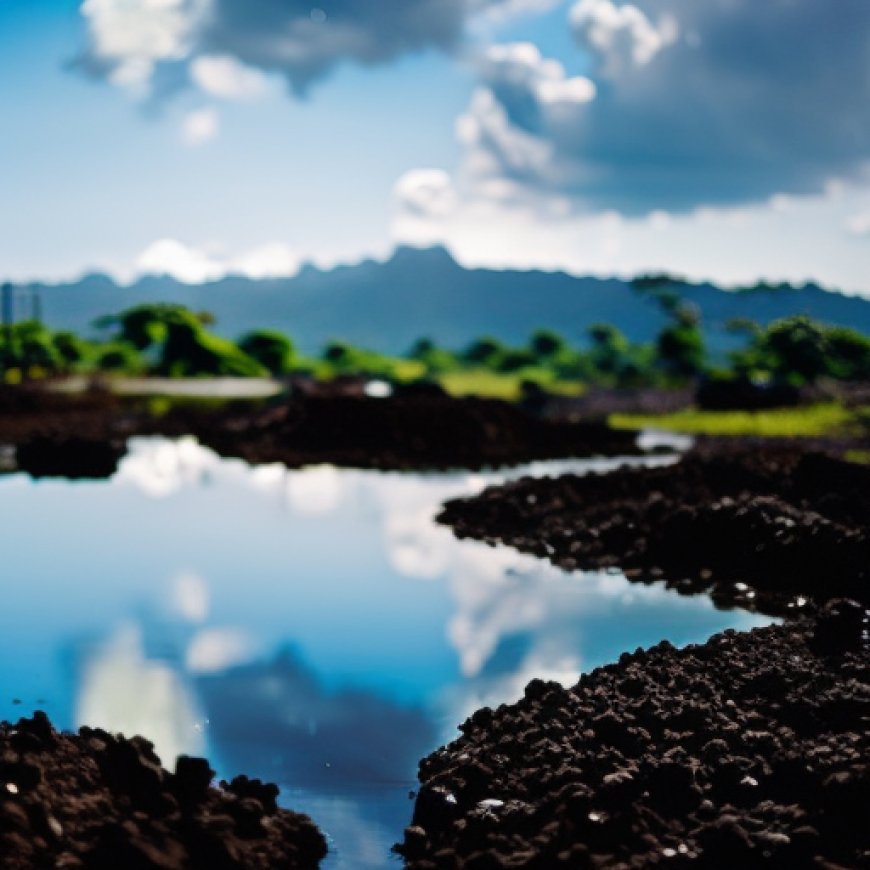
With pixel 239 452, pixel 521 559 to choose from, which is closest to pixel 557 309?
pixel 239 452

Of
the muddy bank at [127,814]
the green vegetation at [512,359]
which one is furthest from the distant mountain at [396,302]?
the muddy bank at [127,814]

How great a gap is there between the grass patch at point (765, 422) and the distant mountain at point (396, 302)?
105150 mm

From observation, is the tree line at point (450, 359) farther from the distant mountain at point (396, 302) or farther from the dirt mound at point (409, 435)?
the distant mountain at point (396, 302)

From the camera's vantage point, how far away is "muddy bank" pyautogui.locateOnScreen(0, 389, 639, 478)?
58.0ft

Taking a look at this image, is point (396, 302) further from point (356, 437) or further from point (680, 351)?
point (356, 437)

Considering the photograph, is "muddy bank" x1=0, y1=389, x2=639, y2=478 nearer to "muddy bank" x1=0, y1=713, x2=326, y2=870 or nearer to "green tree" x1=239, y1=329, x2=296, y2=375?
"muddy bank" x1=0, y1=713, x2=326, y2=870

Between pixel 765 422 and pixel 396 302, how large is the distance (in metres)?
129

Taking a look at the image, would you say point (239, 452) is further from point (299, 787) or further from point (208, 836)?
point (208, 836)

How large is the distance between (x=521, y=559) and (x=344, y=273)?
15182 cm

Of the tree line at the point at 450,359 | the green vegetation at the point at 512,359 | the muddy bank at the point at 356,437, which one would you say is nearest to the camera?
the muddy bank at the point at 356,437

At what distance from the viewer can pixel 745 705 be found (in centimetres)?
547

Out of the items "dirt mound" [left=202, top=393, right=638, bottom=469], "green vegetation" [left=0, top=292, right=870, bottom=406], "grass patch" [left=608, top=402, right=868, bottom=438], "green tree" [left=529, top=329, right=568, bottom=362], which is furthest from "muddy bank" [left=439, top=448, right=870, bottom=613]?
"green tree" [left=529, top=329, right=568, bottom=362]

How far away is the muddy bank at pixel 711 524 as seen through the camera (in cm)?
925

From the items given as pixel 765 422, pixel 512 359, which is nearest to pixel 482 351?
pixel 512 359
